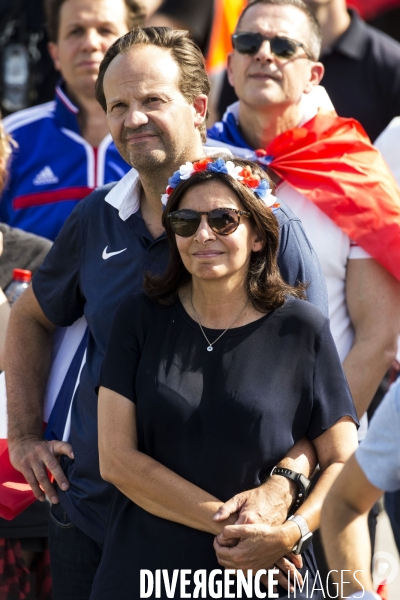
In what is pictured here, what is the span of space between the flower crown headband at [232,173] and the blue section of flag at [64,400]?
2.71 feet

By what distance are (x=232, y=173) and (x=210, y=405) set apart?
0.65 m

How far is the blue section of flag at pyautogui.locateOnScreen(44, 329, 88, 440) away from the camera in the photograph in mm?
3529

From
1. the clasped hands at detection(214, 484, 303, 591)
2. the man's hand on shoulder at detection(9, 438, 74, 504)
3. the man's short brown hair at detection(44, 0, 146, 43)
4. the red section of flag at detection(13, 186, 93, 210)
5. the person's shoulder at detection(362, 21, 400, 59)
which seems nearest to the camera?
the clasped hands at detection(214, 484, 303, 591)

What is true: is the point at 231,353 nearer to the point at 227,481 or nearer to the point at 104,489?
the point at 227,481

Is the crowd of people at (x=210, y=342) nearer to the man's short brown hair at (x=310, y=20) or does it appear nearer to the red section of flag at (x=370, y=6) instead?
the man's short brown hair at (x=310, y=20)

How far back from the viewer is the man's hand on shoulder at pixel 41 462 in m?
3.33

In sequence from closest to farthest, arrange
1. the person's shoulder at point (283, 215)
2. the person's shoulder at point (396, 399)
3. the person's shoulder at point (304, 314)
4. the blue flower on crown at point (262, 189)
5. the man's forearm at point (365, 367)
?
1. the person's shoulder at point (396, 399)
2. the person's shoulder at point (304, 314)
3. the blue flower on crown at point (262, 189)
4. the person's shoulder at point (283, 215)
5. the man's forearm at point (365, 367)

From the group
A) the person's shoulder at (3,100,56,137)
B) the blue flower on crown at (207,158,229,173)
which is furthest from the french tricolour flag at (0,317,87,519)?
the person's shoulder at (3,100,56,137)

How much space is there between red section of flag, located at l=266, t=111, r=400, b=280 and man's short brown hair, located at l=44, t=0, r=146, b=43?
1270 mm

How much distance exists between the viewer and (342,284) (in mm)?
3797

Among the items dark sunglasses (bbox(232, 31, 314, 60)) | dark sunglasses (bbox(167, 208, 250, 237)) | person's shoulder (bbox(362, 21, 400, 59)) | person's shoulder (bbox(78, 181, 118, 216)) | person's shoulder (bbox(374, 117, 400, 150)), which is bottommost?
person's shoulder (bbox(362, 21, 400, 59))

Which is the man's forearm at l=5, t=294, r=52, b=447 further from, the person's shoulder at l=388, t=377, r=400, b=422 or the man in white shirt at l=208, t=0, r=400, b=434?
the person's shoulder at l=388, t=377, r=400, b=422

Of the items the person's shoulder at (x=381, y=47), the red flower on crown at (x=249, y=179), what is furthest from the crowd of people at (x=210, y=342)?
the person's shoulder at (x=381, y=47)

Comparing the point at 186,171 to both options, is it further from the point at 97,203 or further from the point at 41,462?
the point at 41,462
